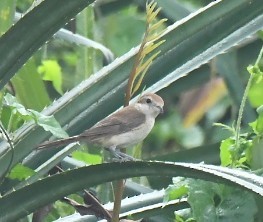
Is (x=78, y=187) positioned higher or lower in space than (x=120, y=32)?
lower

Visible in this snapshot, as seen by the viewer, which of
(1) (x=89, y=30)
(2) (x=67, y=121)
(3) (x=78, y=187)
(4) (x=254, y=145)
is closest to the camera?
(3) (x=78, y=187)

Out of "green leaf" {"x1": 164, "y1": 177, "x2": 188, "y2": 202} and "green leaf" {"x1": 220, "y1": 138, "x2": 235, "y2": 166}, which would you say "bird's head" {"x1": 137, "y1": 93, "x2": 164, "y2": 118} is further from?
"green leaf" {"x1": 164, "y1": 177, "x2": 188, "y2": 202}

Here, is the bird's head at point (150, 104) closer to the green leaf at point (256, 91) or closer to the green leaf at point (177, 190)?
the green leaf at point (256, 91)

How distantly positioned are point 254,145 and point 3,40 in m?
0.64

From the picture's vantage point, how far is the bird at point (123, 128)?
2830 millimetres

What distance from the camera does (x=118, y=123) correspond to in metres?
2.95

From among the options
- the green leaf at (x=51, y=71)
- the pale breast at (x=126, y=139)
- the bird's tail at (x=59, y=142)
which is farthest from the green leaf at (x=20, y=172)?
the green leaf at (x=51, y=71)

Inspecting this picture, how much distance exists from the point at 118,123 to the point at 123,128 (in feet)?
0.06

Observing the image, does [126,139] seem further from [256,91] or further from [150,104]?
[256,91]

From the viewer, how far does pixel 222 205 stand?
2385 millimetres

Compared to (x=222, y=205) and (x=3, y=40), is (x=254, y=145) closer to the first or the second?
(x=222, y=205)

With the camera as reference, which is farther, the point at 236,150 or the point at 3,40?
the point at 236,150

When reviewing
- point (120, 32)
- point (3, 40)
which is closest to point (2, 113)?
point (3, 40)

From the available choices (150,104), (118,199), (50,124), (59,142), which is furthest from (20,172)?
(150,104)
